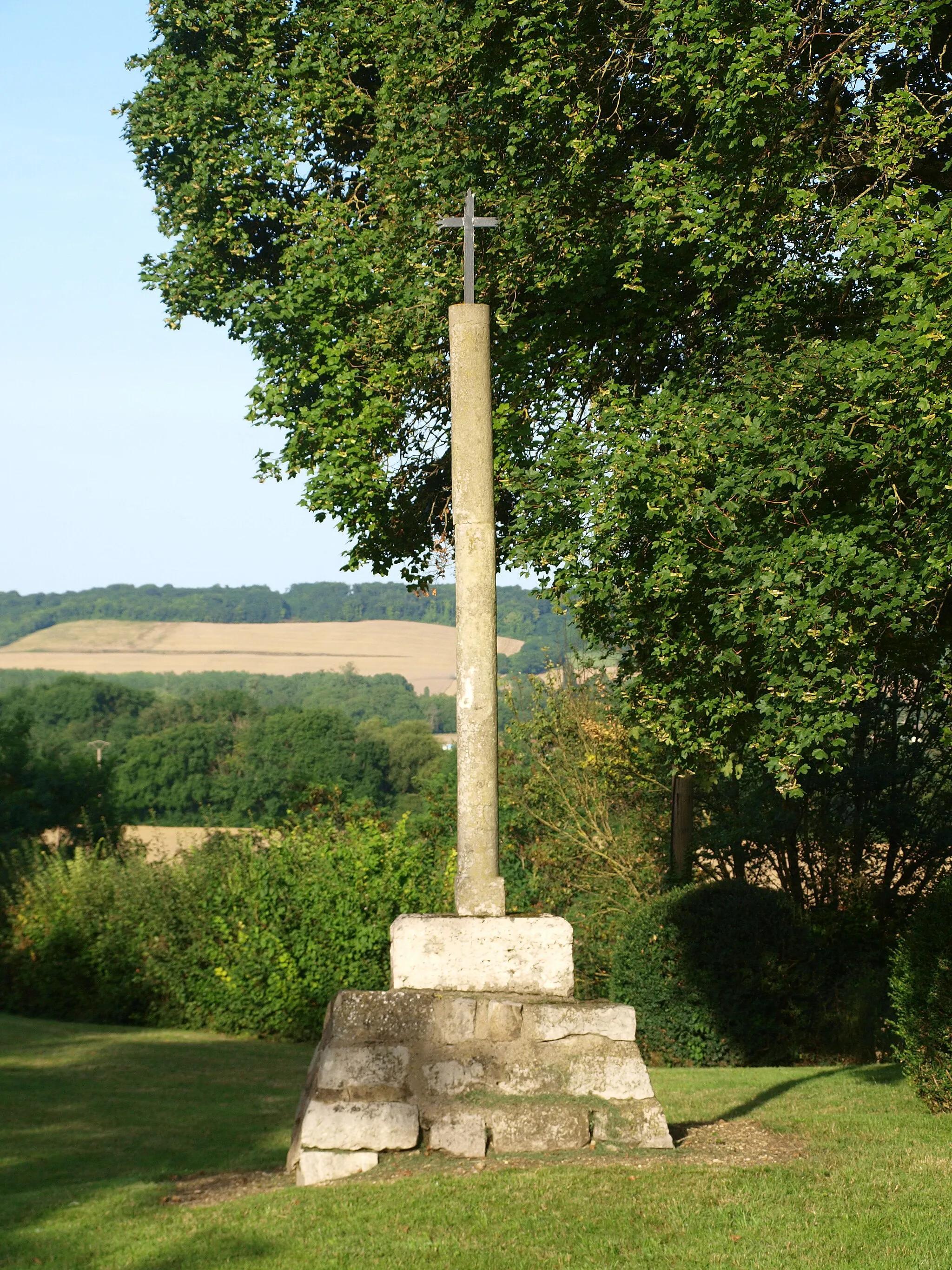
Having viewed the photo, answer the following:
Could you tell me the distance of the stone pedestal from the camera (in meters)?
6.67

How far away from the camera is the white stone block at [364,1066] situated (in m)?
6.75

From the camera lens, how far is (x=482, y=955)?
7141 millimetres

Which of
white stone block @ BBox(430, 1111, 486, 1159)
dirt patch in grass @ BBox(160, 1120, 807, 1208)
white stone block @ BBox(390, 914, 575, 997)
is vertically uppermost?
white stone block @ BBox(390, 914, 575, 997)

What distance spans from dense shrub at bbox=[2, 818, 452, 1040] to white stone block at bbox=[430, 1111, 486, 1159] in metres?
12.3

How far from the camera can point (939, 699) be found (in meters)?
10.6

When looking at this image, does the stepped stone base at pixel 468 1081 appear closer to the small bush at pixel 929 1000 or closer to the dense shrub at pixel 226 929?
the small bush at pixel 929 1000

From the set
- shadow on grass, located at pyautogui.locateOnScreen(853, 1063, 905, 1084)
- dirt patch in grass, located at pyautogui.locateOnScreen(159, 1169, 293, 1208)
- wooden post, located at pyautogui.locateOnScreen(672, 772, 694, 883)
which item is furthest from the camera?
wooden post, located at pyautogui.locateOnScreen(672, 772, 694, 883)

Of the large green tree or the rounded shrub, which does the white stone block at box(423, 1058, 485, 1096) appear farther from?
the rounded shrub

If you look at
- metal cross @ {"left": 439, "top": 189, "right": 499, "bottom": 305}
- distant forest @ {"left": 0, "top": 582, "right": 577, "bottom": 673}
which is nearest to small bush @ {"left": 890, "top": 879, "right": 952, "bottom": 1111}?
metal cross @ {"left": 439, "top": 189, "right": 499, "bottom": 305}

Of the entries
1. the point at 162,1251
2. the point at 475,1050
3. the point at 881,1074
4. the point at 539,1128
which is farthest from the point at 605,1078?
the point at 881,1074

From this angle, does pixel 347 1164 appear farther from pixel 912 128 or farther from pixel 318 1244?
pixel 912 128

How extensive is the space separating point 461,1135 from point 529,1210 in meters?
1.00

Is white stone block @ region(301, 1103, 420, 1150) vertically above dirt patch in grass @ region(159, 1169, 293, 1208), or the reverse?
white stone block @ region(301, 1103, 420, 1150)

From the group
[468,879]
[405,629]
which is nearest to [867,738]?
[468,879]
